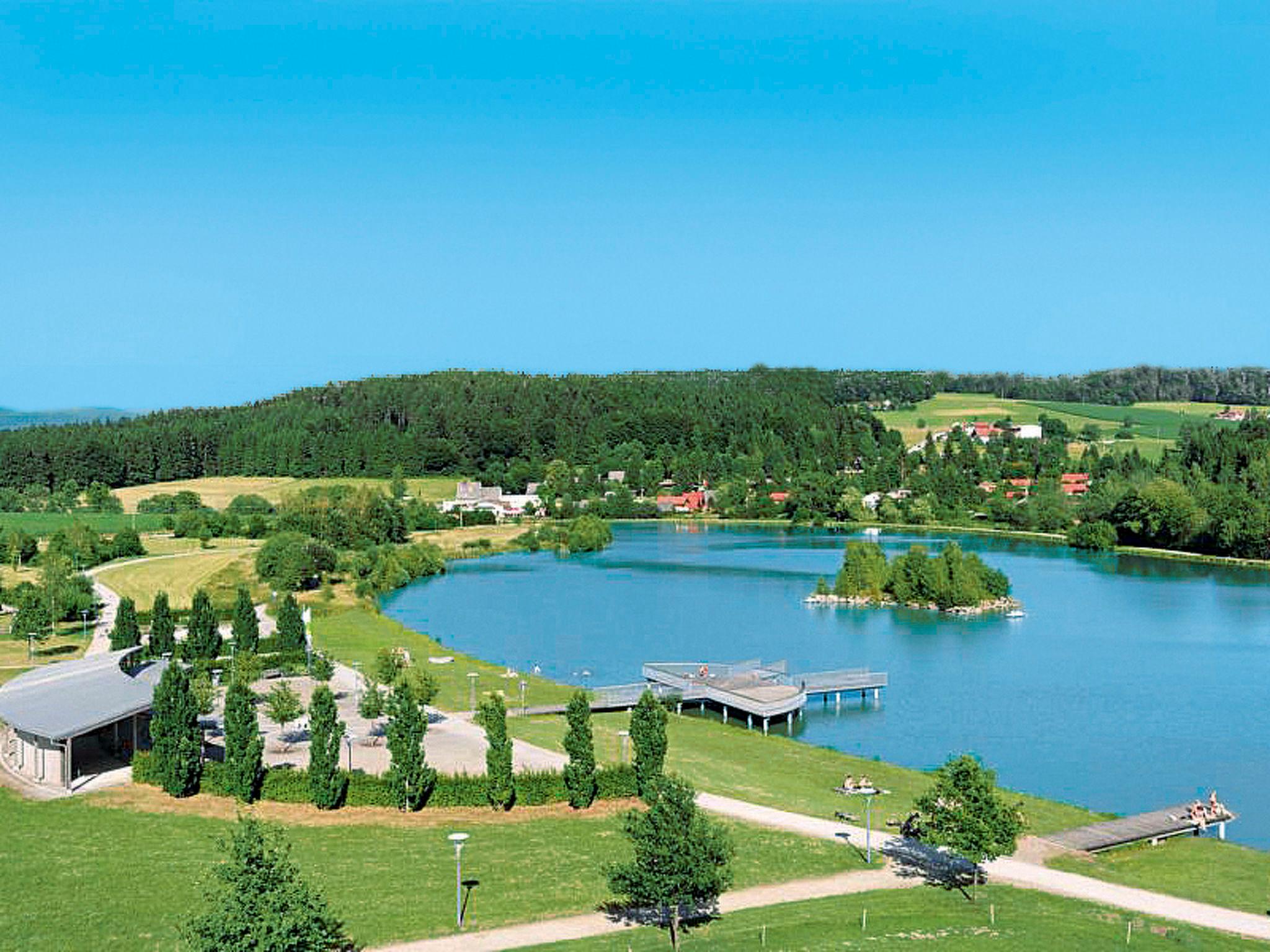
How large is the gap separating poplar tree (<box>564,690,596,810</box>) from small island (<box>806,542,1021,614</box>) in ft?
136

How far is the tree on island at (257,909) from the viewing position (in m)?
17.3

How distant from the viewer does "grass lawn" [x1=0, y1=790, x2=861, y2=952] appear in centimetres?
2244

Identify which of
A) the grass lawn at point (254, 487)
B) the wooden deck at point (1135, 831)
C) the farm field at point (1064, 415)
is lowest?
the wooden deck at point (1135, 831)

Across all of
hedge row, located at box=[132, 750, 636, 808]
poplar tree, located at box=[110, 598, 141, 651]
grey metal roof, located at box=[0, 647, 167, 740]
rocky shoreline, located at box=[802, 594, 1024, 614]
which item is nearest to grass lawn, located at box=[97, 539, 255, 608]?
poplar tree, located at box=[110, 598, 141, 651]

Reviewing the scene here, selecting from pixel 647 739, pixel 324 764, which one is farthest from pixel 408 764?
pixel 647 739

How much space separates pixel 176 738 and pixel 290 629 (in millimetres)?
21384

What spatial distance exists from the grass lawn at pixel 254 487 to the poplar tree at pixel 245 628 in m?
65.4

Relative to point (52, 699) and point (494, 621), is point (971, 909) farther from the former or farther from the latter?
point (494, 621)

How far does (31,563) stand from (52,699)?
4769 cm

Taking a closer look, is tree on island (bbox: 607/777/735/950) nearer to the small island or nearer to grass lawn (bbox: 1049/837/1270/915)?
grass lawn (bbox: 1049/837/1270/915)

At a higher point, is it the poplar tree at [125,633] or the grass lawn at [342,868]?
the poplar tree at [125,633]

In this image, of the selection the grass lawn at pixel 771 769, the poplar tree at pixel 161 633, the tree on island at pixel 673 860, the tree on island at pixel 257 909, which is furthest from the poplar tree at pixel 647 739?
the poplar tree at pixel 161 633

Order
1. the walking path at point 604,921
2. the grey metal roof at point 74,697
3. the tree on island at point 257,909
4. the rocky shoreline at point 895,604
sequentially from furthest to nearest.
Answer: the rocky shoreline at point 895,604 → the grey metal roof at point 74,697 → the walking path at point 604,921 → the tree on island at point 257,909

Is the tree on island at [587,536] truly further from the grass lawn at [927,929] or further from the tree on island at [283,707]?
the grass lawn at [927,929]
